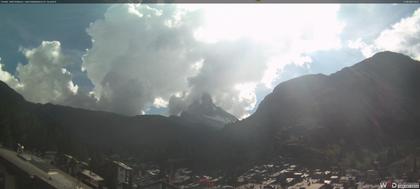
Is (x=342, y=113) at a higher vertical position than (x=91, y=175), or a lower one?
higher

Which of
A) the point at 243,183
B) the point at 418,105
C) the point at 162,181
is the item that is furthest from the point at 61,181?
the point at 418,105

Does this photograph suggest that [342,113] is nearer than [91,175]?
No

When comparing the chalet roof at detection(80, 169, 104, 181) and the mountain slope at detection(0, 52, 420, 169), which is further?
the mountain slope at detection(0, 52, 420, 169)

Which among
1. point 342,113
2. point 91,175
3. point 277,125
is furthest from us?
point 277,125

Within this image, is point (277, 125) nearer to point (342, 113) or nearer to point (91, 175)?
point (342, 113)

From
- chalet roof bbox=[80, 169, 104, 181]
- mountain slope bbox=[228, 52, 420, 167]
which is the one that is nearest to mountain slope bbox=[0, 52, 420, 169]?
mountain slope bbox=[228, 52, 420, 167]

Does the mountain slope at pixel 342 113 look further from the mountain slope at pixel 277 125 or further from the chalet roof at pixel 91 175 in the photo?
the chalet roof at pixel 91 175

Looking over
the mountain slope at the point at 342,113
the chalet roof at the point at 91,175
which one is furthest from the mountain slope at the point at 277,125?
the chalet roof at the point at 91,175

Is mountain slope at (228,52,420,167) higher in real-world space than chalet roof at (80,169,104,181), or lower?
higher

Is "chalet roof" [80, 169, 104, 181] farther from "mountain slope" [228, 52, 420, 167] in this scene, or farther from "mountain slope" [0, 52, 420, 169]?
"mountain slope" [228, 52, 420, 167]

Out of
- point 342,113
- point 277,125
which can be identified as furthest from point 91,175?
point 342,113

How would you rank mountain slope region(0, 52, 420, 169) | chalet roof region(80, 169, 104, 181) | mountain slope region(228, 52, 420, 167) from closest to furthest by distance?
chalet roof region(80, 169, 104, 181) → mountain slope region(0, 52, 420, 169) → mountain slope region(228, 52, 420, 167)
